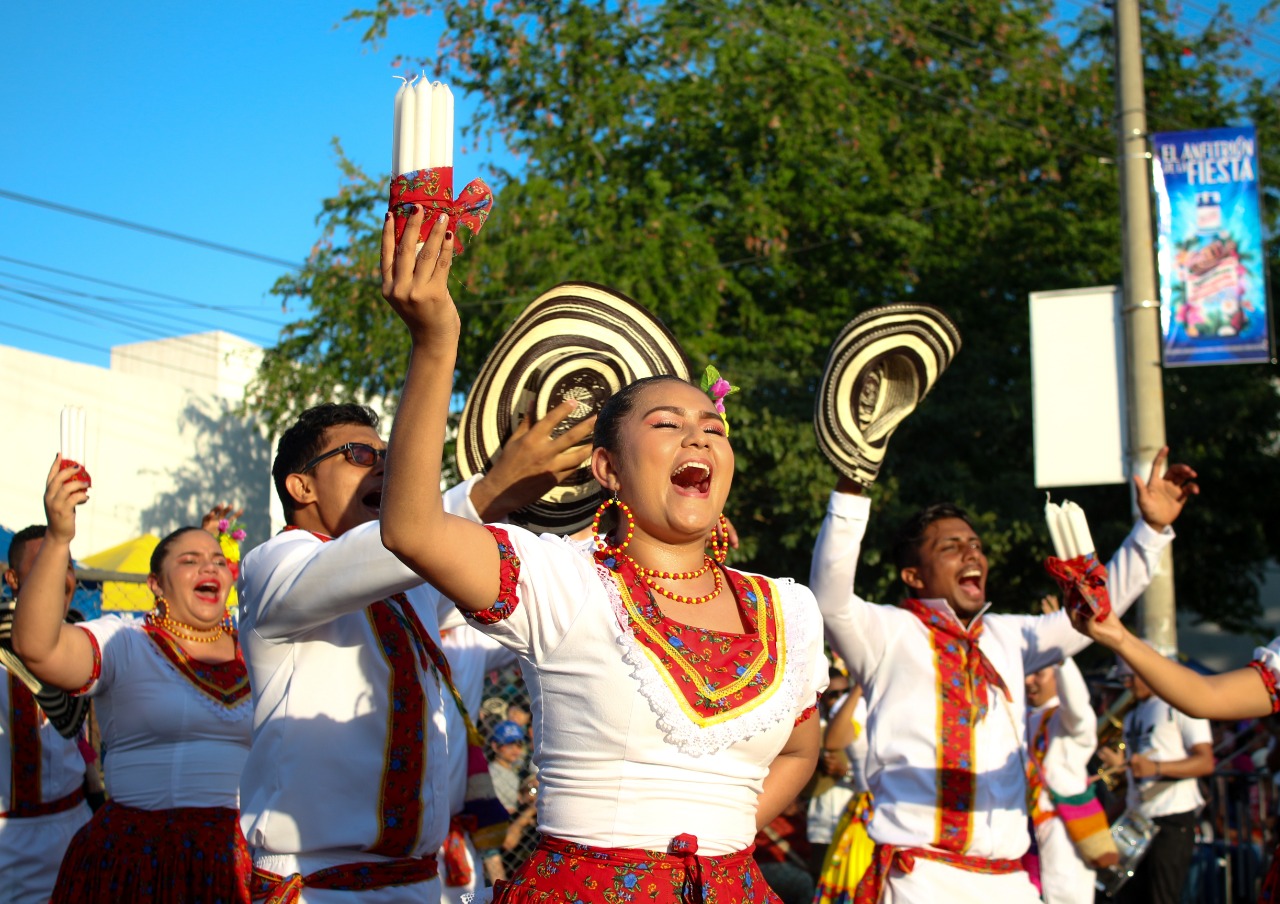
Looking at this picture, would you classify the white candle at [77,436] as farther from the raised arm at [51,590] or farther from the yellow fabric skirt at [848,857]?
the yellow fabric skirt at [848,857]

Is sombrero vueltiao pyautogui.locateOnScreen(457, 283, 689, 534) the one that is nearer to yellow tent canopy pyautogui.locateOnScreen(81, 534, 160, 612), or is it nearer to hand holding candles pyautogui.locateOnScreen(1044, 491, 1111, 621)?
hand holding candles pyautogui.locateOnScreen(1044, 491, 1111, 621)

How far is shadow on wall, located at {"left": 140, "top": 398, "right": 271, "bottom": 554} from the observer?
2367 cm

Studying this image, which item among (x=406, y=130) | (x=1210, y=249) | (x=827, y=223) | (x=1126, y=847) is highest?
(x=827, y=223)

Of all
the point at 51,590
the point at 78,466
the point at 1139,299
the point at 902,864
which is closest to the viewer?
the point at 51,590

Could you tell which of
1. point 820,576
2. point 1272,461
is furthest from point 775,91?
point 820,576

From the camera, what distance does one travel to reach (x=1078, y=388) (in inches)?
379

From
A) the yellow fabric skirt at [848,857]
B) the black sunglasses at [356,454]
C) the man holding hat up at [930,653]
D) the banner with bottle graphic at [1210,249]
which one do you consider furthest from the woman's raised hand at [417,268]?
the banner with bottle graphic at [1210,249]

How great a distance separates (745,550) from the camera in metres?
14.9

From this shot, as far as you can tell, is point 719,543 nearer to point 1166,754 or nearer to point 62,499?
point 62,499

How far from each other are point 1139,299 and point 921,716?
5868mm

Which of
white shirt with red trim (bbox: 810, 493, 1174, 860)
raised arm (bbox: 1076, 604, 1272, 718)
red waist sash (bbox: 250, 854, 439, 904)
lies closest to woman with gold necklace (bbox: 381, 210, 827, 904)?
red waist sash (bbox: 250, 854, 439, 904)

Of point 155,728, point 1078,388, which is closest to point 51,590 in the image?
point 155,728

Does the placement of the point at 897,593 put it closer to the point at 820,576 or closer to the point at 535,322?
the point at 820,576

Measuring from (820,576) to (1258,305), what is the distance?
6.96 metres
